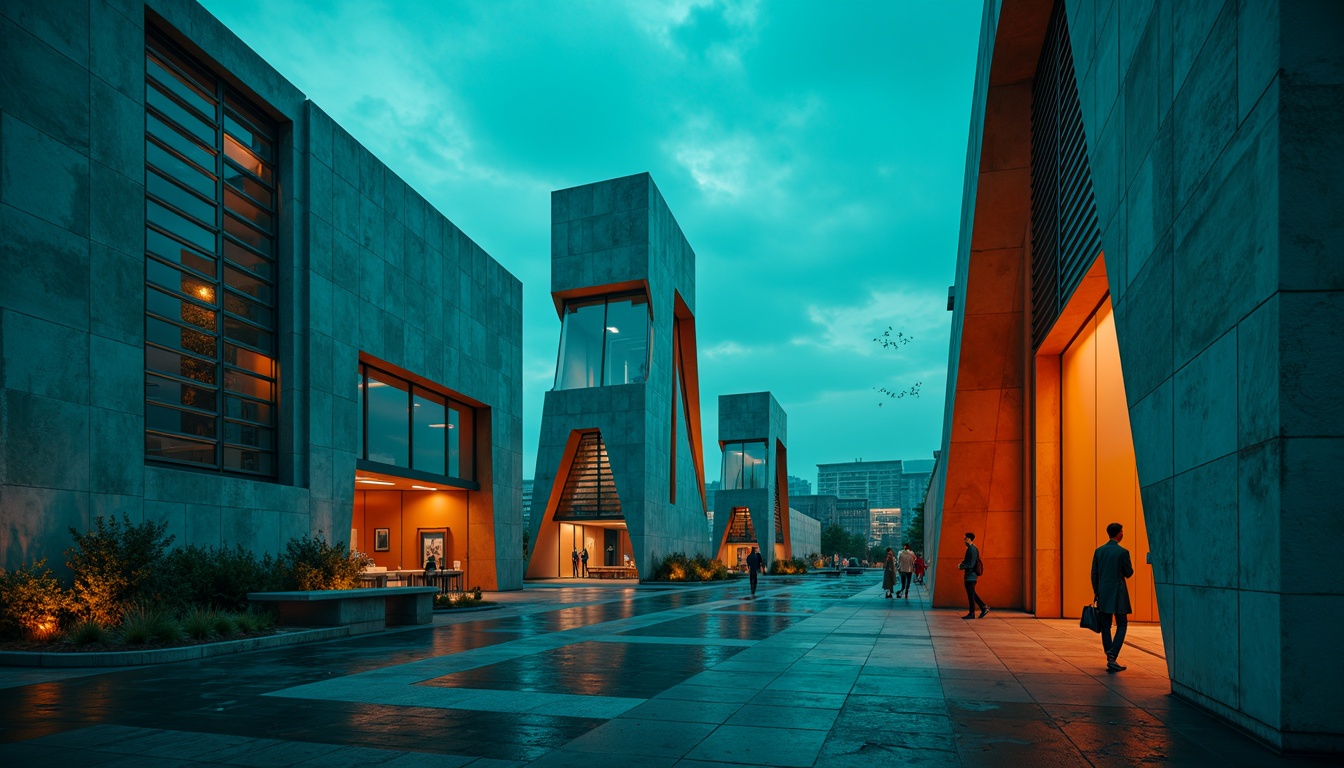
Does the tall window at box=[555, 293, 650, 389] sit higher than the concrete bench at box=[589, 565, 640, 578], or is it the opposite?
the tall window at box=[555, 293, 650, 389]

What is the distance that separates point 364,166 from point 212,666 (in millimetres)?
15360

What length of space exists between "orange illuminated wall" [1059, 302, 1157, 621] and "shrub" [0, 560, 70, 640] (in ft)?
51.1

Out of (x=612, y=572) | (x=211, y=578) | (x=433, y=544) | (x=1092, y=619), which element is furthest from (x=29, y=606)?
(x=612, y=572)

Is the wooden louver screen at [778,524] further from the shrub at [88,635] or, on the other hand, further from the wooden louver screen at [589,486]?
→ the shrub at [88,635]

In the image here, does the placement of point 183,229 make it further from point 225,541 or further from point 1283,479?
point 1283,479

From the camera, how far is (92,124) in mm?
13914

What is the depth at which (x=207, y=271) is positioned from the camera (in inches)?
674

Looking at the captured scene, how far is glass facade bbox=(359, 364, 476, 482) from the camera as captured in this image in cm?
2350

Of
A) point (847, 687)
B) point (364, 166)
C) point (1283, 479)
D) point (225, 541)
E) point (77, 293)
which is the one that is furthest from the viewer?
point (364, 166)

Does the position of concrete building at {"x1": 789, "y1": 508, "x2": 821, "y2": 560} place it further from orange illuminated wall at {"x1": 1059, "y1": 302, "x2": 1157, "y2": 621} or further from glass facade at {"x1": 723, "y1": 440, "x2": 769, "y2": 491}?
orange illuminated wall at {"x1": 1059, "y1": 302, "x2": 1157, "y2": 621}

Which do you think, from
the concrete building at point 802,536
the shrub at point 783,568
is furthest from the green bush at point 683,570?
the concrete building at point 802,536

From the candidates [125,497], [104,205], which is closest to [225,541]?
[125,497]

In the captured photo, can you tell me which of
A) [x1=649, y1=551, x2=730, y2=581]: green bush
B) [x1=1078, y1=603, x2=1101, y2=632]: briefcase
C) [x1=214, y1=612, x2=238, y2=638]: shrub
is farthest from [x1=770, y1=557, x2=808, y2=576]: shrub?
[x1=1078, y1=603, x2=1101, y2=632]: briefcase

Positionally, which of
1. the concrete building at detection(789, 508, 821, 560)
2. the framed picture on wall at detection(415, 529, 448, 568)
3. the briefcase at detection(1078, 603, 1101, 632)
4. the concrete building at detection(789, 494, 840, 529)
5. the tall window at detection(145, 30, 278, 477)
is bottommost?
the concrete building at detection(789, 494, 840, 529)
